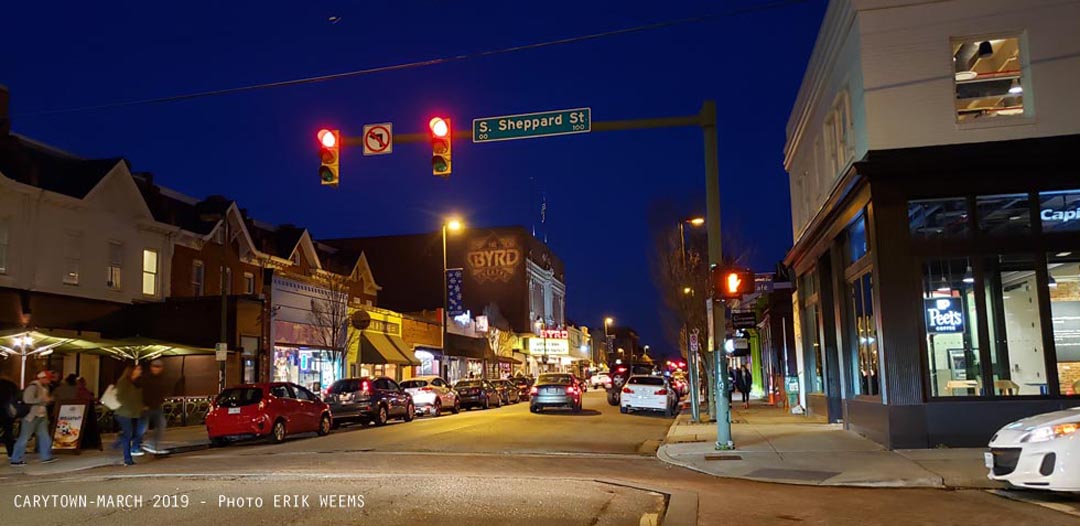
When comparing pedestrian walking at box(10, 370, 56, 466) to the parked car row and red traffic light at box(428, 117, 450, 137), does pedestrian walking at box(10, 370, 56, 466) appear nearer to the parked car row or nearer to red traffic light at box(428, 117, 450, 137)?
the parked car row

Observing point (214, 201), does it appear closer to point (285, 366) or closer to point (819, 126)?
point (285, 366)

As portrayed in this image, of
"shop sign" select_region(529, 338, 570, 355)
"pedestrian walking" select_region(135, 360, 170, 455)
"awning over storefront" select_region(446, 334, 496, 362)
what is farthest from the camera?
"shop sign" select_region(529, 338, 570, 355)

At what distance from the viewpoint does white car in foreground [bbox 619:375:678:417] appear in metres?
30.3

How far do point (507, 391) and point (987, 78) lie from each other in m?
31.7

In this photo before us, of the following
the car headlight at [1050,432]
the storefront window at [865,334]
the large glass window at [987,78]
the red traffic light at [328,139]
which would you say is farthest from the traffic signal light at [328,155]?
the car headlight at [1050,432]

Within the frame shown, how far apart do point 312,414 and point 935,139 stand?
16.4 m

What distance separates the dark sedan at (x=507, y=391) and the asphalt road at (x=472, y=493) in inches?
980

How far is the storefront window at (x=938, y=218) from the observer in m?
15.4

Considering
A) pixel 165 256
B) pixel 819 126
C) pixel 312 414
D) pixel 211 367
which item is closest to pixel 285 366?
pixel 211 367

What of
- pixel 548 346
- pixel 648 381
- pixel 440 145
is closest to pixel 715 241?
pixel 440 145

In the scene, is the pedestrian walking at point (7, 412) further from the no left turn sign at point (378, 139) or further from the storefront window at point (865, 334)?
the storefront window at point (865, 334)

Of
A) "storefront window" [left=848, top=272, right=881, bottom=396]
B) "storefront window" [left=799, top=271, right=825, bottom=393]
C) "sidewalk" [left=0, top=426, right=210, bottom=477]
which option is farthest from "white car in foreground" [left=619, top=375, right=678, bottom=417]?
"sidewalk" [left=0, top=426, right=210, bottom=477]

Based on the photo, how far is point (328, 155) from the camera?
15430mm

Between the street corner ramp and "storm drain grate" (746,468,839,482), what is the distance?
242 centimetres
